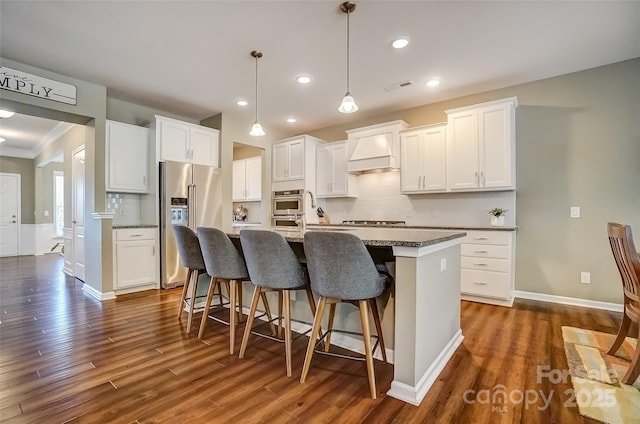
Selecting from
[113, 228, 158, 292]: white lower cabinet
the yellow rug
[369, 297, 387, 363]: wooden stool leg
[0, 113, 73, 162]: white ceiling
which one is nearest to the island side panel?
[369, 297, 387, 363]: wooden stool leg

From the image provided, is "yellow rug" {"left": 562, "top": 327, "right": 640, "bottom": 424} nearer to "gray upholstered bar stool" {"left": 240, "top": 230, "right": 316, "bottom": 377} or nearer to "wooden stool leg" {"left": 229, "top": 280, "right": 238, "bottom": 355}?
"gray upholstered bar stool" {"left": 240, "top": 230, "right": 316, "bottom": 377}

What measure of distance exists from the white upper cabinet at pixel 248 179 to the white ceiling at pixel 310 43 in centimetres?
236

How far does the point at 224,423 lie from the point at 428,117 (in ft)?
14.7

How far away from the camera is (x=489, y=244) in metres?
3.63

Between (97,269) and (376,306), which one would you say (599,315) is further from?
(97,269)

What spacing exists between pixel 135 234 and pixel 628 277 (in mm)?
5096

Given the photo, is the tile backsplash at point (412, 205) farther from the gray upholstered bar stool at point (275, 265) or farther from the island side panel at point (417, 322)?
the gray upholstered bar stool at point (275, 265)

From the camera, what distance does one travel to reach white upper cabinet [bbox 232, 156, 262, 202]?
6.43 m

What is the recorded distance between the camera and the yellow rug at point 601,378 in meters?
1.62

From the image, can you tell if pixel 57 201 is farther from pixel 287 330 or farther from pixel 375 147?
pixel 287 330

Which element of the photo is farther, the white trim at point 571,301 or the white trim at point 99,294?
the white trim at point 99,294

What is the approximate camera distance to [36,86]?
10.8 feet

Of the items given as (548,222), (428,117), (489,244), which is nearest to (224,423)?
(489,244)

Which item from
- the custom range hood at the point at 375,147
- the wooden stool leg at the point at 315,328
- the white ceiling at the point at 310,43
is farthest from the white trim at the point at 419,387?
the custom range hood at the point at 375,147
